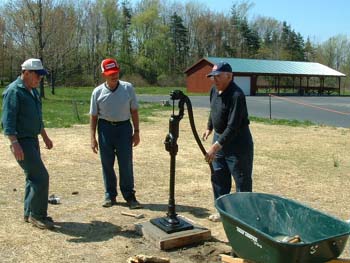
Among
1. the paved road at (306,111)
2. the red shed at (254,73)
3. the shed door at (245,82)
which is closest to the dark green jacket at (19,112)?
the paved road at (306,111)

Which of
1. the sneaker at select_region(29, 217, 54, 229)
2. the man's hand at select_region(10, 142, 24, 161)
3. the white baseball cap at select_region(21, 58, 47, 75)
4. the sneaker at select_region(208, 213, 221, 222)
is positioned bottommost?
the sneaker at select_region(208, 213, 221, 222)

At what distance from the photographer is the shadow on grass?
16.1 ft

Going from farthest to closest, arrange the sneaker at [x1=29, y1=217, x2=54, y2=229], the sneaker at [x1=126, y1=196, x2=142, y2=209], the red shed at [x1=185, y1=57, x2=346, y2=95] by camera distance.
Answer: the red shed at [x1=185, y1=57, x2=346, y2=95]
the sneaker at [x1=126, y1=196, x2=142, y2=209]
the sneaker at [x1=29, y1=217, x2=54, y2=229]

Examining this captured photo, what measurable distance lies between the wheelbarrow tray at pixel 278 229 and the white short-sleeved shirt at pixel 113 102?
224 centimetres

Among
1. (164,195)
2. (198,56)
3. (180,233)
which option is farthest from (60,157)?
(198,56)

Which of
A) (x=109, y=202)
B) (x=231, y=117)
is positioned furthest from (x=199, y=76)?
(x=231, y=117)

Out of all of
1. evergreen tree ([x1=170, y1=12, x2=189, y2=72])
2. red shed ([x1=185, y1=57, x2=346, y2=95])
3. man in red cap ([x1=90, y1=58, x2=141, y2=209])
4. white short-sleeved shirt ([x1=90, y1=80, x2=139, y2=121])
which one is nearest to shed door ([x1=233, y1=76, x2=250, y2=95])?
red shed ([x1=185, y1=57, x2=346, y2=95])

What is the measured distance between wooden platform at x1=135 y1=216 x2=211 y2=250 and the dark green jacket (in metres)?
1.58

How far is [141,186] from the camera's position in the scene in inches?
288

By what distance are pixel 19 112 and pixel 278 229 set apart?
2817 mm

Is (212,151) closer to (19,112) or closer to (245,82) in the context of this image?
(19,112)

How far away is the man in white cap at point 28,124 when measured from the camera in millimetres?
4785

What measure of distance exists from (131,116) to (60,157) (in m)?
4.23

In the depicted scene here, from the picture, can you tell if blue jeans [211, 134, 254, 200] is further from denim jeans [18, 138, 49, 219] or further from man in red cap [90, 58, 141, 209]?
denim jeans [18, 138, 49, 219]
